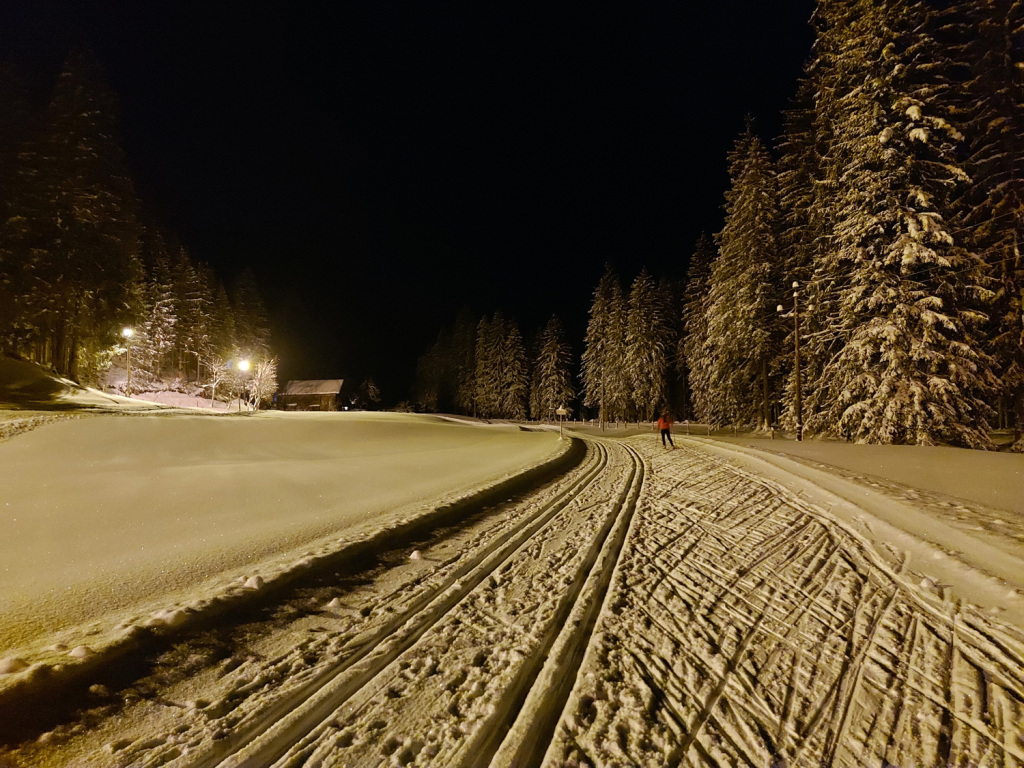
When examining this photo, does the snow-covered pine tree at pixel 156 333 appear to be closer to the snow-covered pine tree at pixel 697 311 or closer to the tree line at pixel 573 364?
the tree line at pixel 573 364

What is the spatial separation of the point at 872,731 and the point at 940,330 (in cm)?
1801

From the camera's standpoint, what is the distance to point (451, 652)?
11.0 ft

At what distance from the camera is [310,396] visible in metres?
70.4

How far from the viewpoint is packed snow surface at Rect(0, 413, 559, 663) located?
4.07 m

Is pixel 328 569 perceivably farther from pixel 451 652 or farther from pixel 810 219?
pixel 810 219

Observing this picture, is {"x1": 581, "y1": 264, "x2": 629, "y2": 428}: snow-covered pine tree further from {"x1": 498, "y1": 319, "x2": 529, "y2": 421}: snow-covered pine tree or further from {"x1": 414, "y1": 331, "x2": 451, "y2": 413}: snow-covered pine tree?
{"x1": 414, "y1": 331, "x2": 451, "y2": 413}: snow-covered pine tree

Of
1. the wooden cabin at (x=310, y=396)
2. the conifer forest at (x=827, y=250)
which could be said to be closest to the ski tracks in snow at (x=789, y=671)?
the conifer forest at (x=827, y=250)

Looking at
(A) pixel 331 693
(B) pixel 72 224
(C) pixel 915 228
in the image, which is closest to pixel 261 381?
(B) pixel 72 224

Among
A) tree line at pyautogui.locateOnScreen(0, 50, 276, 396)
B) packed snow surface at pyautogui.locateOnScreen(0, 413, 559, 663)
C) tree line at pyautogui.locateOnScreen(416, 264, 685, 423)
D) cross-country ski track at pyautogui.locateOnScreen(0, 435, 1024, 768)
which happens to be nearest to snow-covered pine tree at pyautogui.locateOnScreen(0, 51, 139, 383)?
tree line at pyautogui.locateOnScreen(0, 50, 276, 396)

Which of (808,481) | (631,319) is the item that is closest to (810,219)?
(808,481)

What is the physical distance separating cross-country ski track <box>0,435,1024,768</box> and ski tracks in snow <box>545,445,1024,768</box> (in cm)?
2

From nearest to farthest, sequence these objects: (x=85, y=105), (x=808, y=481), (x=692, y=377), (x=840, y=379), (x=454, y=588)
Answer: (x=454, y=588) → (x=808, y=481) → (x=840, y=379) → (x=85, y=105) → (x=692, y=377)

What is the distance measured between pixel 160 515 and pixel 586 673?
6732 mm

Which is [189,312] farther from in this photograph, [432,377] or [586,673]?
[586,673]
